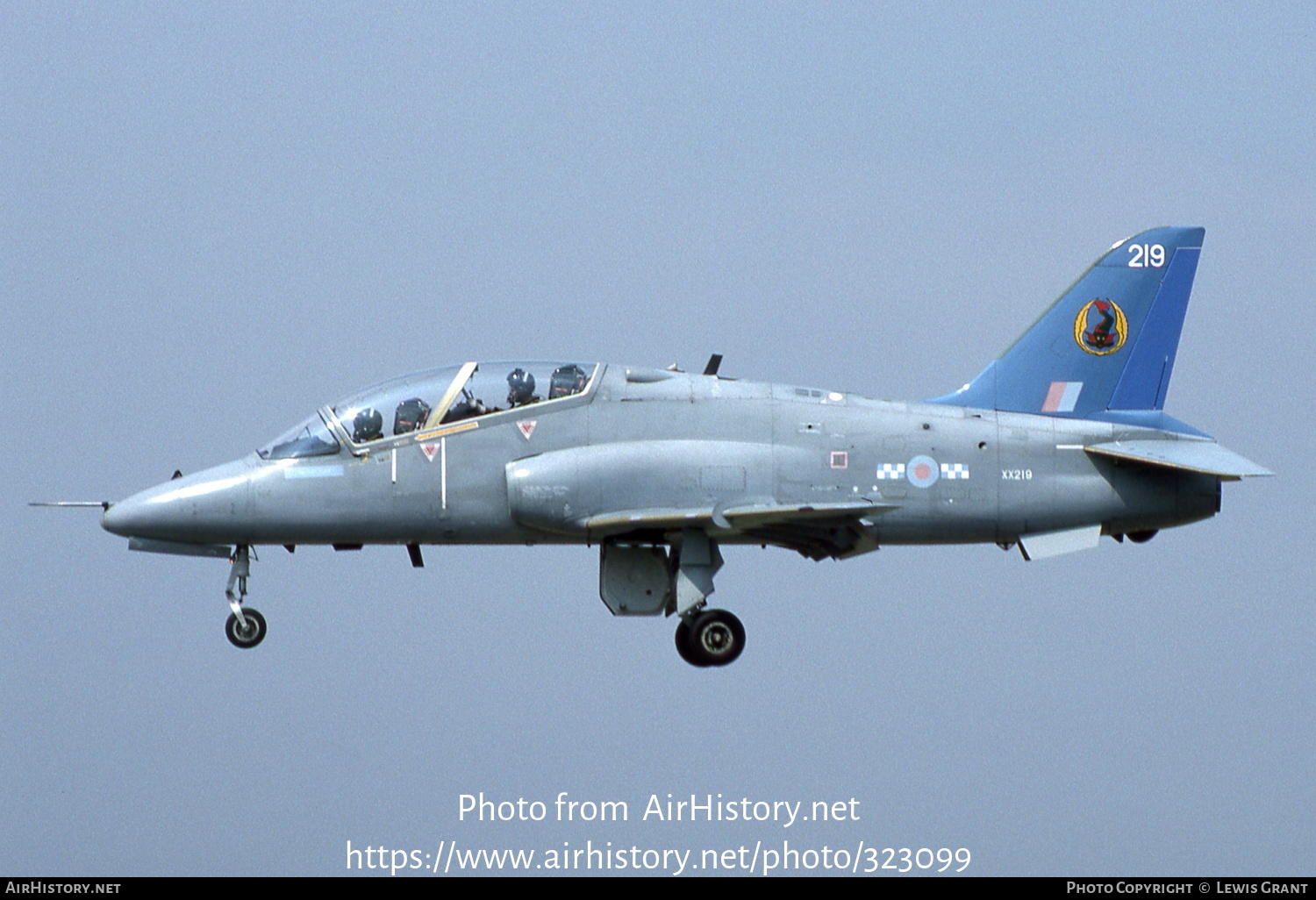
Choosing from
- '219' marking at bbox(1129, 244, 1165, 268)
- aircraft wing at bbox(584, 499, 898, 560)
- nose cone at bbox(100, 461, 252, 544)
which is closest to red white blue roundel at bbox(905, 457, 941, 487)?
aircraft wing at bbox(584, 499, 898, 560)

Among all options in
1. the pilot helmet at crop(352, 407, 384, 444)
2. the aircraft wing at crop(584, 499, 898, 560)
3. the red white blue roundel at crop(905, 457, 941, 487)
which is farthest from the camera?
the red white blue roundel at crop(905, 457, 941, 487)

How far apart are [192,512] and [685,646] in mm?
5835

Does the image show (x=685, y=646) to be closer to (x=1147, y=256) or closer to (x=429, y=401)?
(x=429, y=401)

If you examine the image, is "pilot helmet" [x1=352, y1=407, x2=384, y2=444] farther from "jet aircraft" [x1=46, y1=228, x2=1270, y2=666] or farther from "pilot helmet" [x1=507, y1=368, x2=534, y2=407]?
"pilot helmet" [x1=507, y1=368, x2=534, y2=407]

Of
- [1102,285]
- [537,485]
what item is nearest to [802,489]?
[537,485]

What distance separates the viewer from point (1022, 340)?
22.8 m

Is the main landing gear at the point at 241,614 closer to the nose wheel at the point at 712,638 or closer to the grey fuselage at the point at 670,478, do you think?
the grey fuselage at the point at 670,478

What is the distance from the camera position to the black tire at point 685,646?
70.7ft

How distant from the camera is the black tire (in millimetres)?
21547

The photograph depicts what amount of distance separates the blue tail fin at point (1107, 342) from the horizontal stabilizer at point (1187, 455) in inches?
25.3

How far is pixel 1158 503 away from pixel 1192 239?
11.8 ft

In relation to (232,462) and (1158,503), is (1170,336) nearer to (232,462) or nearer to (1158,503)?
(1158,503)

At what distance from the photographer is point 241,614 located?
21.7m

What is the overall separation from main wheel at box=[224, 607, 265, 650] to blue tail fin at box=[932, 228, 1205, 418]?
8.54 m
